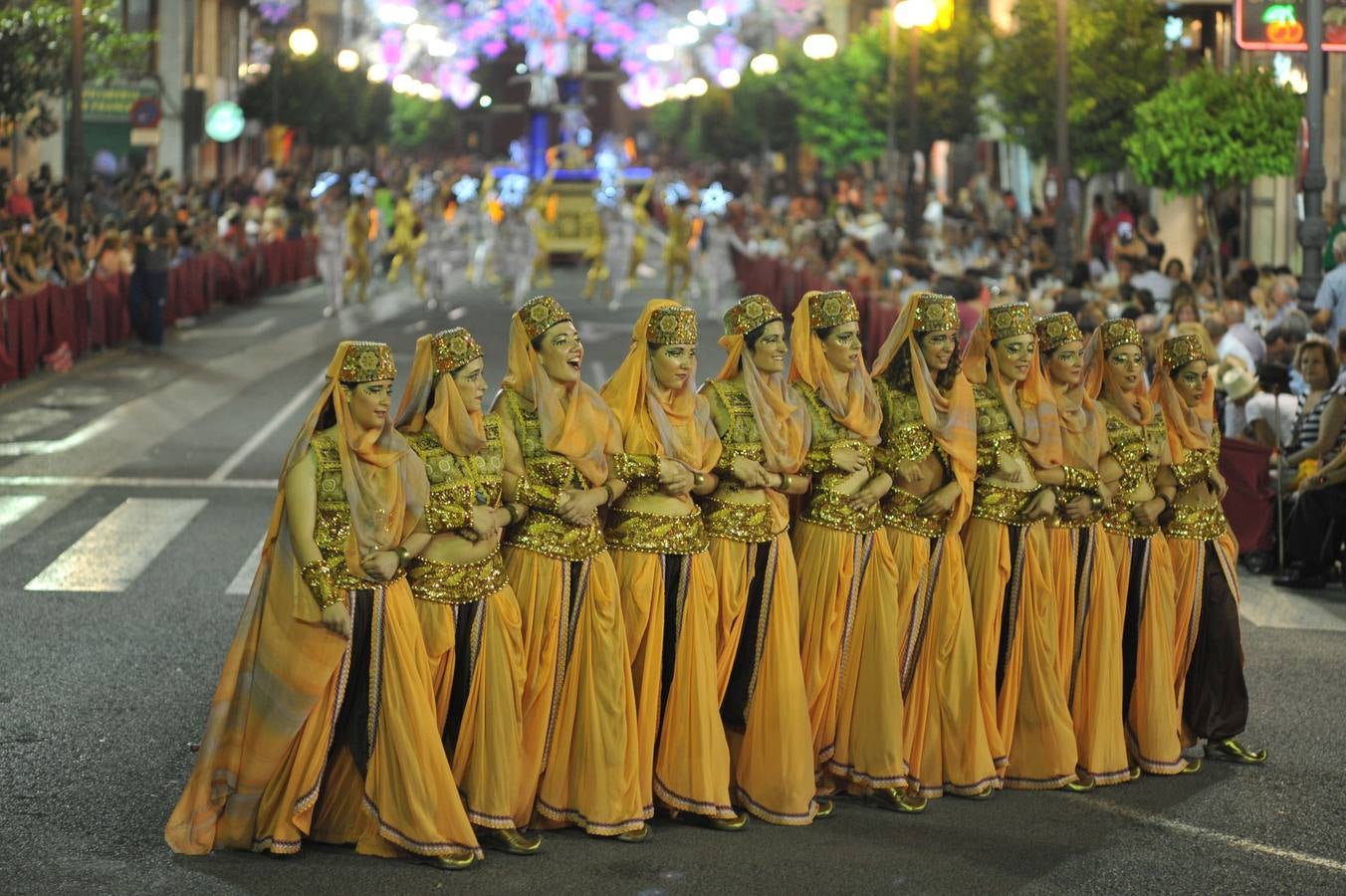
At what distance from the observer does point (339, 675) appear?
7398 mm

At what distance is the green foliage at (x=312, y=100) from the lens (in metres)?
57.9

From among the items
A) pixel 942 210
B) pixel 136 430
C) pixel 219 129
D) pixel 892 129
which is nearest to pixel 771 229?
pixel 942 210

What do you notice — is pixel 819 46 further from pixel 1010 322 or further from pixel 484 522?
pixel 484 522

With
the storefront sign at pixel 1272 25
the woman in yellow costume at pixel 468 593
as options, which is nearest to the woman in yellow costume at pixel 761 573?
the woman in yellow costume at pixel 468 593

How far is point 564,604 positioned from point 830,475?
4.11ft

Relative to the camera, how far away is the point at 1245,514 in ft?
44.2

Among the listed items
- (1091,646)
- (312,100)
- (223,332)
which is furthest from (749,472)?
(312,100)

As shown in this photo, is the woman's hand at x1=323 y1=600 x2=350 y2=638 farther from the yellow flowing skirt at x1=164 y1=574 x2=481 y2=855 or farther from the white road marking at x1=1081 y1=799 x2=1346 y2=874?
the white road marking at x1=1081 y1=799 x2=1346 y2=874

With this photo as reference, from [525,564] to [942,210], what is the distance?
110 ft

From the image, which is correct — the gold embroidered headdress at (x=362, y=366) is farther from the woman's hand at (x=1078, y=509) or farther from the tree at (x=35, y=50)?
the tree at (x=35, y=50)

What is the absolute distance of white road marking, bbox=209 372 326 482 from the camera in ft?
55.5

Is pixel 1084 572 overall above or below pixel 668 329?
below

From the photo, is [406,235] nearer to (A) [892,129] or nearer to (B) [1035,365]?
(A) [892,129]

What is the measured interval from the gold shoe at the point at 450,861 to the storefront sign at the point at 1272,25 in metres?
A: 12.5
